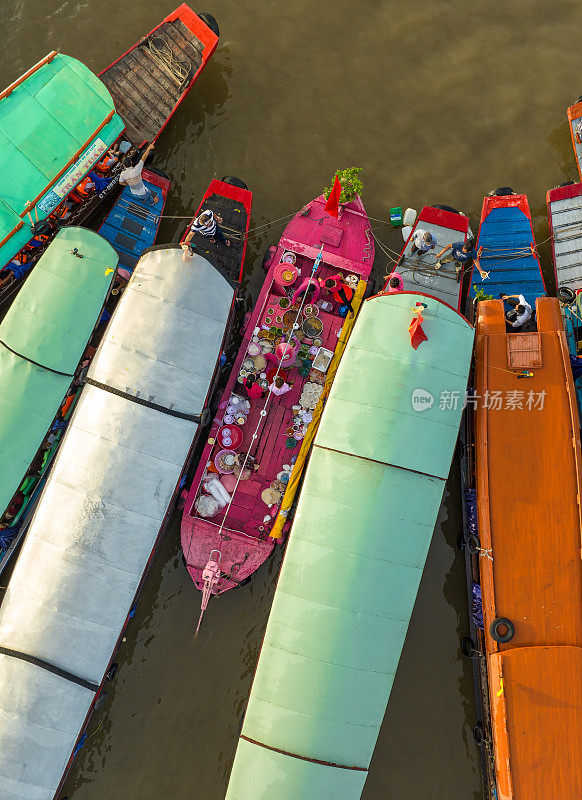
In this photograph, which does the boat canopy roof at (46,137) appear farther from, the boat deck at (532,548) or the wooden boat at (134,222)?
the boat deck at (532,548)

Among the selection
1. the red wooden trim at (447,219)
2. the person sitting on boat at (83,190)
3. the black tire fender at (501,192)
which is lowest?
the person sitting on boat at (83,190)

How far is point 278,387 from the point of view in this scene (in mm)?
12898

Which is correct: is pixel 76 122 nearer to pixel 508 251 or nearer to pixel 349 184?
pixel 349 184

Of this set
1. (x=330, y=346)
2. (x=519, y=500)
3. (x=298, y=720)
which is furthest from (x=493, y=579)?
(x=330, y=346)

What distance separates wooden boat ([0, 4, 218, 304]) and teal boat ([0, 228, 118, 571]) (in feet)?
3.99

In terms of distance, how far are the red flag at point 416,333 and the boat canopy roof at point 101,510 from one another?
160 inches

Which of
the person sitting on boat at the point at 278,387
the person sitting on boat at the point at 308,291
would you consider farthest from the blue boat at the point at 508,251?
the person sitting on boat at the point at 278,387

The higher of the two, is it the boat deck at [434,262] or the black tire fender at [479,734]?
the boat deck at [434,262]

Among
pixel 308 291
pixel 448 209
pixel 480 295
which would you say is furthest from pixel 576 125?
pixel 308 291

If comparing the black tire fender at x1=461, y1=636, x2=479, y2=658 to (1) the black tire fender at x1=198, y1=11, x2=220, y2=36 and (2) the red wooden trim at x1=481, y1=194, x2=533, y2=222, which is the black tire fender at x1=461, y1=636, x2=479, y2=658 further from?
(1) the black tire fender at x1=198, y1=11, x2=220, y2=36

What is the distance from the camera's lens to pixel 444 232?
14039mm

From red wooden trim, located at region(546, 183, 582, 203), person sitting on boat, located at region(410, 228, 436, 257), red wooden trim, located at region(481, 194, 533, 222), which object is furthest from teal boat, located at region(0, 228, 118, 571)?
red wooden trim, located at region(546, 183, 582, 203)

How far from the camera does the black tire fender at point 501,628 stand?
36.6 ft

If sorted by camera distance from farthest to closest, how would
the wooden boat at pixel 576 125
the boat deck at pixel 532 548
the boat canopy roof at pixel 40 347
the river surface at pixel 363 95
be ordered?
the river surface at pixel 363 95 → the wooden boat at pixel 576 125 → the boat canopy roof at pixel 40 347 → the boat deck at pixel 532 548
